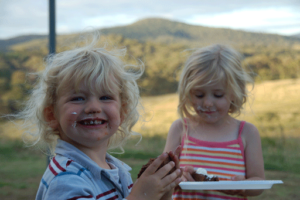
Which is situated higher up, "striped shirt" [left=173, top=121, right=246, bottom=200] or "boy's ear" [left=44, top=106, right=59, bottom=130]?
"boy's ear" [left=44, top=106, right=59, bottom=130]

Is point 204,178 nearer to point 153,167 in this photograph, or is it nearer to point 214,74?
point 153,167

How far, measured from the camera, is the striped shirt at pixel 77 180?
2.96ft

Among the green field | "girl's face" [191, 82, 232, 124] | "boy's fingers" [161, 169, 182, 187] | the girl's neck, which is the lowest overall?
the green field

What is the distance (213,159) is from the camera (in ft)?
5.34

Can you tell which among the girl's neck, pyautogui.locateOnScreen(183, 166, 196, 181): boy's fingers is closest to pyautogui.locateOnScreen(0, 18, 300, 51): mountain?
the girl's neck

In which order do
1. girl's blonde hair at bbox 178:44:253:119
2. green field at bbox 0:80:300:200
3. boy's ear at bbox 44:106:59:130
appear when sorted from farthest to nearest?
green field at bbox 0:80:300:200, girl's blonde hair at bbox 178:44:253:119, boy's ear at bbox 44:106:59:130

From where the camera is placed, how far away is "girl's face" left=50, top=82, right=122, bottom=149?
3.43 ft

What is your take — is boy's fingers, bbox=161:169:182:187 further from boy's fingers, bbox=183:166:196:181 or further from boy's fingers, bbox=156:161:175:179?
boy's fingers, bbox=183:166:196:181

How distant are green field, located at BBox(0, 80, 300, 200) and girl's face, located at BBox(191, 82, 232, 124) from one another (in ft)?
6.18

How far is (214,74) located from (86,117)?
86 cm

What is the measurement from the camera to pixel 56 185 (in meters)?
0.90

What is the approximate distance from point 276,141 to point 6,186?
16.1 feet

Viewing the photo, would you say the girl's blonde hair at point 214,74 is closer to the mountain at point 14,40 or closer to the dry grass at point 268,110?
the dry grass at point 268,110

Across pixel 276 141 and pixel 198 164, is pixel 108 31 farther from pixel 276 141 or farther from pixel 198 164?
pixel 198 164
